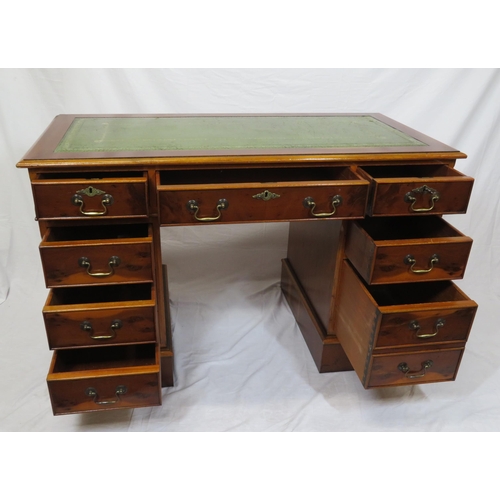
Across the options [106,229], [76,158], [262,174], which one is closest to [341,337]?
[262,174]

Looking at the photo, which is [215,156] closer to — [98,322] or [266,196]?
[266,196]

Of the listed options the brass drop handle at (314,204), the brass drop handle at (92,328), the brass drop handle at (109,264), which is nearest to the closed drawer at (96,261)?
the brass drop handle at (109,264)

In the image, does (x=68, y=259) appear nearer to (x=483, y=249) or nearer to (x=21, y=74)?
(x=21, y=74)

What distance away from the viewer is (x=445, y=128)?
2303mm

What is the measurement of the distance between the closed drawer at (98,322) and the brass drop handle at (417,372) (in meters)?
0.72

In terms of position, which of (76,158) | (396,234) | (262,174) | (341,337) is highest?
(76,158)

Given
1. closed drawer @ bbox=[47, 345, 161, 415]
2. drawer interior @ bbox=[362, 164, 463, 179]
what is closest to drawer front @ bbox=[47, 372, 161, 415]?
closed drawer @ bbox=[47, 345, 161, 415]

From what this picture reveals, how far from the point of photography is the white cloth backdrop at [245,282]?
5.38 ft

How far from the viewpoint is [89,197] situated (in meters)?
1.31

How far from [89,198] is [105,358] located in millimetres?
532

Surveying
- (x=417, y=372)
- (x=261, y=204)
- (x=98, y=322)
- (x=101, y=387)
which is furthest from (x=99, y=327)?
(x=417, y=372)

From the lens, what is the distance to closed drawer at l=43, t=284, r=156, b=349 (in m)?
1.32

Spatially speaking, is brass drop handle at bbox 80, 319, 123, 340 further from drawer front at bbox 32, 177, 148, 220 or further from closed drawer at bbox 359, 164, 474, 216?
closed drawer at bbox 359, 164, 474, 216

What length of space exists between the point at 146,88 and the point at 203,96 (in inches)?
9.6
